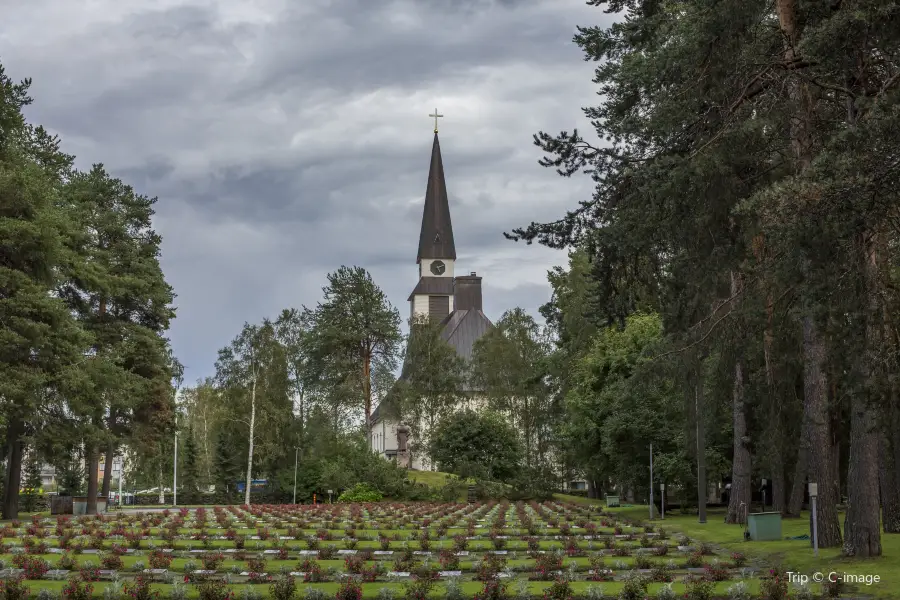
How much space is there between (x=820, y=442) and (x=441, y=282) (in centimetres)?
7943

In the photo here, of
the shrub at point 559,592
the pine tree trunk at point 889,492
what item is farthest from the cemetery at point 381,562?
the pine tree trunk at point 889,492

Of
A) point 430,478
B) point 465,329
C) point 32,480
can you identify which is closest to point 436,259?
point 465,329

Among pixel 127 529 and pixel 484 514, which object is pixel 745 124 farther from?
pixel 484 514

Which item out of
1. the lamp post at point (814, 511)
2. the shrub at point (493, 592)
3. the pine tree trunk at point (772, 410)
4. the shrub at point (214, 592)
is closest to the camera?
the shrub at point (214, 592)

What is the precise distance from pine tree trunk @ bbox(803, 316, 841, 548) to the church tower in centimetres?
7762

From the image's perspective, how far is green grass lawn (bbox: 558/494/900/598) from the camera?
15.9 metres

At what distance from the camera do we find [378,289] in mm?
70125

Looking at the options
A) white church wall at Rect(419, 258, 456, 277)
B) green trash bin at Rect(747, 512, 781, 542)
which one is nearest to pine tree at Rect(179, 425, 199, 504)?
white church wall at Rect(419, 258, 456, 277)

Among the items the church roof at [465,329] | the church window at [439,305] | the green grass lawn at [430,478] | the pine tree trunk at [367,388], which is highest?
the church window at [439,305]

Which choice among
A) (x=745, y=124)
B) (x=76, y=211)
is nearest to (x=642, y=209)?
(x=745, y=124)

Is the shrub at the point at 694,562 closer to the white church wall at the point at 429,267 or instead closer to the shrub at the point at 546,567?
the shrub at the point at 546,567

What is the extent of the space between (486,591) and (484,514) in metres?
26.0

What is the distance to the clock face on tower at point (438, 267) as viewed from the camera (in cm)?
10069

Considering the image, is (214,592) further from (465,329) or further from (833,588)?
(465,329)
